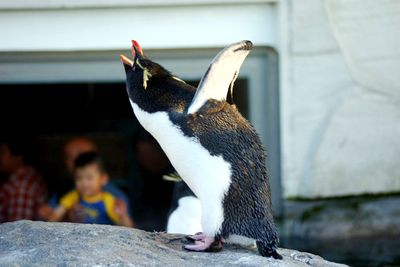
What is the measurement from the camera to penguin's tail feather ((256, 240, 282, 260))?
8.11 feet

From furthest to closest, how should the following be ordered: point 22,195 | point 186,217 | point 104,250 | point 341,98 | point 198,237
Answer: point 22,195 < point 341,98 < point 186,217 < point 198,237 < point 104,250

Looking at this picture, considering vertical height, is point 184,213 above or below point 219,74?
below

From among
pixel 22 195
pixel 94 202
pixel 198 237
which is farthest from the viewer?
pixel 22 195

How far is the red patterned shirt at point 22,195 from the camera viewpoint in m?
4.60

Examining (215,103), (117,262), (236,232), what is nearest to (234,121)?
(215,103)

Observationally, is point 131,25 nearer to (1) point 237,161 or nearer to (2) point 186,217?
(2) point 186,217

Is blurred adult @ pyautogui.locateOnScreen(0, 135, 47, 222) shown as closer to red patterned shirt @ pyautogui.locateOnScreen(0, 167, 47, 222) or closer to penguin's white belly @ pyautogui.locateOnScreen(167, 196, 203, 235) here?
red patterned shirt @ pyautogui.locateOnScreen(0, 167, 47, 222)

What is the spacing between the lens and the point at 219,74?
8.00 ft

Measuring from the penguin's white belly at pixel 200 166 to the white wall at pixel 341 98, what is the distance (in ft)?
6.31

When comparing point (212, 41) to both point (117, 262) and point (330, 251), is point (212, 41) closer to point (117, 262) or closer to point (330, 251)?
point (330, 251)

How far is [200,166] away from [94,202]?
1874mm

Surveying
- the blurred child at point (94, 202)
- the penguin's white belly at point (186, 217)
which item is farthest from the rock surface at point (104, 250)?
the blurred child at point (94, 202)

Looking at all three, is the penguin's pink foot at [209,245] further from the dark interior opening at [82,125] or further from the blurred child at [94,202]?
the dark interior opening at [82,125]

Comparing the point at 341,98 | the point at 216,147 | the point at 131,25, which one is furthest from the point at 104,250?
the point at 341,98
